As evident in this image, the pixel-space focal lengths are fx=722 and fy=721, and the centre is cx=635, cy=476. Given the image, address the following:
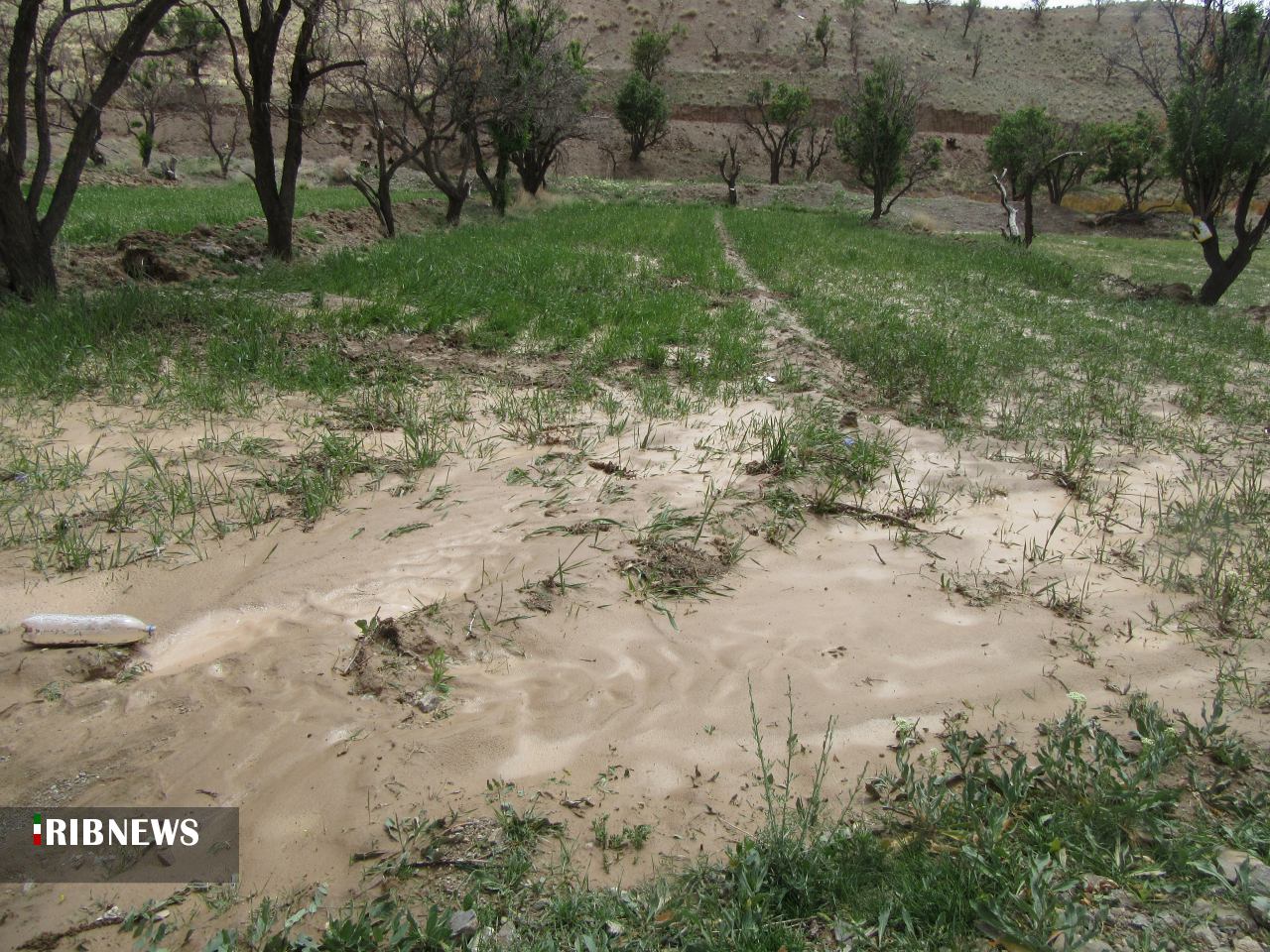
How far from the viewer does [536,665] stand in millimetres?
2920

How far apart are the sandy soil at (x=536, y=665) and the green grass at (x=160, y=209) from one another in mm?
11032

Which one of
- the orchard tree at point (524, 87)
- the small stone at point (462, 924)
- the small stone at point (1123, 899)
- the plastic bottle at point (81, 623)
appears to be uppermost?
the orchard tree at point (524, 87)

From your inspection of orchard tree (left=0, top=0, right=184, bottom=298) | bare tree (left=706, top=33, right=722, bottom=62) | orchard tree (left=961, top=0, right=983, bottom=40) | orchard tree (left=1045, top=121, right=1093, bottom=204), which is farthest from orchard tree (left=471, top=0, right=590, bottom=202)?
orchard tree (left=961, top=0, right=983, bottom=40)

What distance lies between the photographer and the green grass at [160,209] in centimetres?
1256

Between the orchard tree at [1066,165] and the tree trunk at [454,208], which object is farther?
the orchard tree at [1066,165]

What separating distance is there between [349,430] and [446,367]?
1.56m

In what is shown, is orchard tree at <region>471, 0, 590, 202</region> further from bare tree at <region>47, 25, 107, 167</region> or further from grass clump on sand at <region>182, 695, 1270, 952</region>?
grass clump on sand at <region>182, 695, 1270, 952</region>

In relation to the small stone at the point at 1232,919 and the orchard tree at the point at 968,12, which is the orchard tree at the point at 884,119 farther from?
the orchard tree at the point at 968,12

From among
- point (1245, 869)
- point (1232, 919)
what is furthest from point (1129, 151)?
point (1232, 919)

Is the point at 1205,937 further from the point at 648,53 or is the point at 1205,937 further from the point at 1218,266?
the point at 648,53

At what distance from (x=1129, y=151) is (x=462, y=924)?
51.3m

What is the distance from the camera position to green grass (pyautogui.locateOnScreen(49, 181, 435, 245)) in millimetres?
12562

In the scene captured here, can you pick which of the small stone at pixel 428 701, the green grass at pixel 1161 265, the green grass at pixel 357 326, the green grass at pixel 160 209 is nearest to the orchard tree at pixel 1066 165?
the green grass at pixel 1161 265

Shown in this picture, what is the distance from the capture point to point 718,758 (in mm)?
2498
